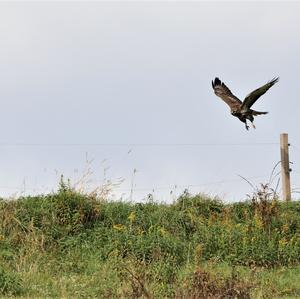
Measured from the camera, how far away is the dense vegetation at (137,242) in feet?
30.2

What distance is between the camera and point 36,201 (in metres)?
13.3

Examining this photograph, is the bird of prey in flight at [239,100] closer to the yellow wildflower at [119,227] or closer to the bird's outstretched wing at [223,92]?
the bird's outstretched wing at [223,92]

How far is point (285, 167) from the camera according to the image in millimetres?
17469

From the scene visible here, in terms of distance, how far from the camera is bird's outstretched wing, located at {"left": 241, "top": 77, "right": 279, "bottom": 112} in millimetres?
11156

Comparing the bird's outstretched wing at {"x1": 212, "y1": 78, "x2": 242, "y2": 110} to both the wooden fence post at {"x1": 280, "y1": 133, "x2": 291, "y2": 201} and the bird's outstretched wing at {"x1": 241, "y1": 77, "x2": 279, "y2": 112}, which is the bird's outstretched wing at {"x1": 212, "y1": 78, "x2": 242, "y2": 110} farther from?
the wooden fence post at {"x1": 280, "y1": 133, "x2": 291, "y2": 201}

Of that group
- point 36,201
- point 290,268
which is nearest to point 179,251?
point 290,268

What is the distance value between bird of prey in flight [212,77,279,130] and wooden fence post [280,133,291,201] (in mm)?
4732

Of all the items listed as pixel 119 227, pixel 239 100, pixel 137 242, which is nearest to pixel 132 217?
pixel 119 227

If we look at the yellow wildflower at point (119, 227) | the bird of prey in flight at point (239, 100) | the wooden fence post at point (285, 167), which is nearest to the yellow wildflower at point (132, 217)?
the yellow wildflower at point (119, 227)

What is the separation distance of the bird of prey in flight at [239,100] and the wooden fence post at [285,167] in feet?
15.5

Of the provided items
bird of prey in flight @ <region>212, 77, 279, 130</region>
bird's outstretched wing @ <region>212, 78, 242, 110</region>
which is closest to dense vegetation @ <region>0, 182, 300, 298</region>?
bird of prey in flight @ <region>212, 77, 279, 130</region>

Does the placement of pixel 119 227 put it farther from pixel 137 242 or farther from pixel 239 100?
pixel 239 100

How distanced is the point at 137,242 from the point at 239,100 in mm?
3252

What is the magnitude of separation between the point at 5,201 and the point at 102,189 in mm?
1803
